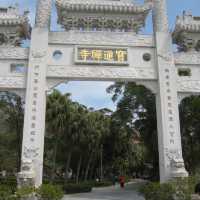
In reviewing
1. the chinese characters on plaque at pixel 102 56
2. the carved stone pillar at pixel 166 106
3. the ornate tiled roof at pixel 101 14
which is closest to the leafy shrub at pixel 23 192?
the carved stone pillar at pixel 166 106

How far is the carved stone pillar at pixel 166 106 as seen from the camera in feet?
25.7

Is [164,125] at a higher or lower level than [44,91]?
lower

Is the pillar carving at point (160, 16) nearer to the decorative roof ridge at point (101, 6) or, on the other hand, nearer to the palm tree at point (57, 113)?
the decorative roof ridge at point (101, 6)

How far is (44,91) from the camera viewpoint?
8242 mm

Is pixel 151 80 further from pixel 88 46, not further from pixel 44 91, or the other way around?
pixel 44 91

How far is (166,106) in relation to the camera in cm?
827

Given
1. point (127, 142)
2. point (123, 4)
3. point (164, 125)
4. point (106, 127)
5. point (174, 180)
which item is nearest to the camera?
point (174, 180)

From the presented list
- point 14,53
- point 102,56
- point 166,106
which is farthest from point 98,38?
point 166,106

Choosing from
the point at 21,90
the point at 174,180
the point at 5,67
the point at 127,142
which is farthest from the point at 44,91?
the point at 127,142

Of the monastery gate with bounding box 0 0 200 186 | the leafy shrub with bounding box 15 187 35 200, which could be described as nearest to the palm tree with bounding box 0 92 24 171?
the monastery gate with bounding box 0 0 200 186

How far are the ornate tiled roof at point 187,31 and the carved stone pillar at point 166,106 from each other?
451mm

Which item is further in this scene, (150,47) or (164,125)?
(150,47)

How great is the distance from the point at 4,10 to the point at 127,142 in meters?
12.6

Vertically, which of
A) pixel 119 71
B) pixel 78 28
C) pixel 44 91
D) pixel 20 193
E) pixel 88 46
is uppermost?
pixel 78 28
